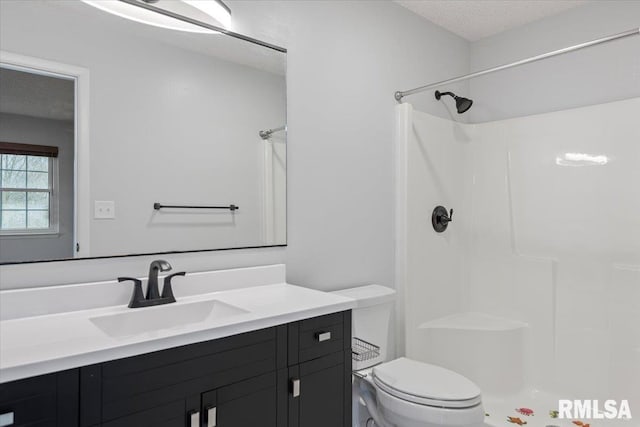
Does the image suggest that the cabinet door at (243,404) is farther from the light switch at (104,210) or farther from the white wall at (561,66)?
the white wall at (561,66)

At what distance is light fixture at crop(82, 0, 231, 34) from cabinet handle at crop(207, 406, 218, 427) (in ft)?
4.58

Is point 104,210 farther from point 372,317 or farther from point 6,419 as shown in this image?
point 372,317

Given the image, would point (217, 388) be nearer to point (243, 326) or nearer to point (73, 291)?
point (243, 326)

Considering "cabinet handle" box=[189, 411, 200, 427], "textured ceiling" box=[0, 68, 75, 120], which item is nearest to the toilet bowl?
"cabinet handle" box=[189, 411, 200, 427]

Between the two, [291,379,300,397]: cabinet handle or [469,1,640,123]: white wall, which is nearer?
[291,379,300,397]: cabinet handle

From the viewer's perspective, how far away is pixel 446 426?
1.71m

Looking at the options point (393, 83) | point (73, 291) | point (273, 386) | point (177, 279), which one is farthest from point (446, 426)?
point (393, 83)

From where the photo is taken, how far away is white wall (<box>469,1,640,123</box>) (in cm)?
248

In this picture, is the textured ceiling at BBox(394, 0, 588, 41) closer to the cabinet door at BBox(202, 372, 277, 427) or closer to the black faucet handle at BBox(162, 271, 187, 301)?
the black faucet handle at BBox(162, 271, 187, 301)

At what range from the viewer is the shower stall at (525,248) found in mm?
2377

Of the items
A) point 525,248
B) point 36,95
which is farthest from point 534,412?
point 36,95

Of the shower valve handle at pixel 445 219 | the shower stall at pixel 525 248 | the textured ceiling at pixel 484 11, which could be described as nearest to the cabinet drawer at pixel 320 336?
the shower stall at pixel 525 248

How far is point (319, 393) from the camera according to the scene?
1.49 meters

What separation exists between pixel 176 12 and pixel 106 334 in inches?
48.2
